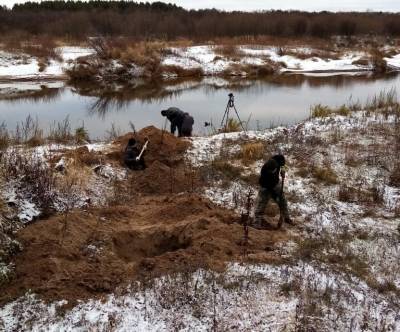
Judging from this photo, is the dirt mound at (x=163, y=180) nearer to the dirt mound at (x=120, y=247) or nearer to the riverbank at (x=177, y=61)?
the dirt mound at (x=120, y=247)

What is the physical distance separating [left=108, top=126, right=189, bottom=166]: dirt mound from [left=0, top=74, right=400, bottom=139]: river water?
13.1 ft

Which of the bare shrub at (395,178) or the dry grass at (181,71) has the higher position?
the dry grass at (181,71)

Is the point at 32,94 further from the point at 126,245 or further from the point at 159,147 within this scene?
the point at 126,245

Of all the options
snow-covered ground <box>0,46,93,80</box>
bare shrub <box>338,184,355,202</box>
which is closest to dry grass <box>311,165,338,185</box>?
bare shrub <box>338,184,355,202</box>

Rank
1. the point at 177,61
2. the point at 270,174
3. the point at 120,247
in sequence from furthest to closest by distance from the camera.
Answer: the point at 177,61, the point at 270,174, the point at 120,247

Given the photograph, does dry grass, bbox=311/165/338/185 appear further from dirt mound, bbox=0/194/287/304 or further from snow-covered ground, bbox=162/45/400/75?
snow-covered ground, bbox=162/45/400/75

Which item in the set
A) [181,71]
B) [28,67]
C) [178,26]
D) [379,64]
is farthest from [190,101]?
[178,26]

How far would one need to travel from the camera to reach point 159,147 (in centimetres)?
1109

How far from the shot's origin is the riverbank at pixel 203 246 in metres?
5.57

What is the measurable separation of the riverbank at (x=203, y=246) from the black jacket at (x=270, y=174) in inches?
12.8

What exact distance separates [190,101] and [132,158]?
1171 centimetres

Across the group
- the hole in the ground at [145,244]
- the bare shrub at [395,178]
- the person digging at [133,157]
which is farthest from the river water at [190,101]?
the hole in the ground at [145,244]

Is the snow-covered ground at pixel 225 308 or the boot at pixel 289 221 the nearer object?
the snow-covered ground at pixel 225 308

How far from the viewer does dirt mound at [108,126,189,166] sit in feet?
35.5
